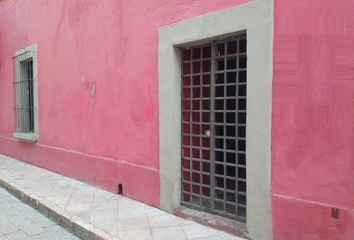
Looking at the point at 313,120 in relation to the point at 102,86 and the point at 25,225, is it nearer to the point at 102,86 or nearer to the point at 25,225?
the point at 102,86

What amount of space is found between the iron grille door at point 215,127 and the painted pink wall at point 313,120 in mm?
586

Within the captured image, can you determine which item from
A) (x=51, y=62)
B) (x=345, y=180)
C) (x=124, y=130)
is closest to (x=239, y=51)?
(x=345, y=180)

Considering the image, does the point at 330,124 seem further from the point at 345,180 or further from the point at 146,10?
the point at 146,10

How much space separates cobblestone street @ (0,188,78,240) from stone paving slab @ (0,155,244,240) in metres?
0.08

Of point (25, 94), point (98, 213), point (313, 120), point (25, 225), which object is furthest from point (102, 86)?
point (25, 94)

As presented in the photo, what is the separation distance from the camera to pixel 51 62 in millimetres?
7758

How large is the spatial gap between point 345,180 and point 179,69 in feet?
7.69

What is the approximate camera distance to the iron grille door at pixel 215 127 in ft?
13.6

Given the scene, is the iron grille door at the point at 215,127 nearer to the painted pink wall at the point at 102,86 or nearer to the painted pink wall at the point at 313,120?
the painted pink wall at the point at 102,86


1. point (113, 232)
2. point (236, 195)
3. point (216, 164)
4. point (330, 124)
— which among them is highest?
point (330, 124)

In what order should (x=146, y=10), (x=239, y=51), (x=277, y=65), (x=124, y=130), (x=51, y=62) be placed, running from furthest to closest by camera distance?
(x=51, y=62) < (x=124, y=130) < (x=146, y=10) < (x=239, y=51) < (x=277, y=65)

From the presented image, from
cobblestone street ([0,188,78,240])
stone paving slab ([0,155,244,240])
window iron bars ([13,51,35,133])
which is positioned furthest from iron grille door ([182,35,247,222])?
window iron bars ([13,51,35,133])

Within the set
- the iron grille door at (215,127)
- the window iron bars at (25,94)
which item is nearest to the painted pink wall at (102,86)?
the iron grille door at (215,127)

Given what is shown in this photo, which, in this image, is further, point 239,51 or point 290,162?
point 239,51
